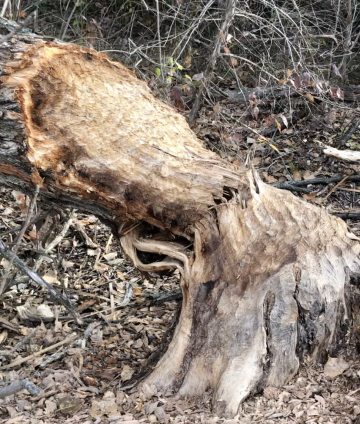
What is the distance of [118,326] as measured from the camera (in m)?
3.68

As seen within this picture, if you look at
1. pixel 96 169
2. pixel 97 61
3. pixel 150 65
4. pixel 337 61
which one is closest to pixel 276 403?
pixel 96 169

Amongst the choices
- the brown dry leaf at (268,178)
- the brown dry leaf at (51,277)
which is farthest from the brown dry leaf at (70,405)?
the brown dry leaf at (268,178)

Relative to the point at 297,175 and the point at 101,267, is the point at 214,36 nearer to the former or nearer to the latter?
the point at 297,175

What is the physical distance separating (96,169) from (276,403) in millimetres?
1396

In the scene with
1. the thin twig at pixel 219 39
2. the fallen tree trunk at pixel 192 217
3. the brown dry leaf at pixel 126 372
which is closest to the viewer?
the fallen tree trunk at pixel 192 217

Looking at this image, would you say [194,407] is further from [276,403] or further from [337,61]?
[337,61]

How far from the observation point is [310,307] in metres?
2.64

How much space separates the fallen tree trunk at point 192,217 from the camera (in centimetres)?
262

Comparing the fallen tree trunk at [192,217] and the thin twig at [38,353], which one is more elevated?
the fallen tree trunk at [192,217]

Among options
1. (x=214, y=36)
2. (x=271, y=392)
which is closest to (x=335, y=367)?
(x=271, y=392)

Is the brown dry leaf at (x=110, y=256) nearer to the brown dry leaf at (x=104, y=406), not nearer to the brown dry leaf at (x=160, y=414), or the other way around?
the brown dry leaf at (x=104, y=406)

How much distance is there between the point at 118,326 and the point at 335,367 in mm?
1532

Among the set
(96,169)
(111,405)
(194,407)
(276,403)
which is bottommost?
(111,405)

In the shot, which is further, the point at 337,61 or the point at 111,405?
the point at 337,61
